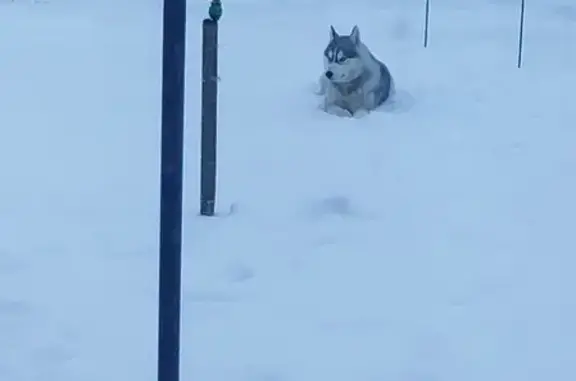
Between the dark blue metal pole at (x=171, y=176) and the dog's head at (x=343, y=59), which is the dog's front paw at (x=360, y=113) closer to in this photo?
the dog's head at (x=343, y=59)

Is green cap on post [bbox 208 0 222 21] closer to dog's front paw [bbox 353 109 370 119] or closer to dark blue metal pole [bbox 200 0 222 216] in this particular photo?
dark blue metal pole [bbox 200 0 222 216]

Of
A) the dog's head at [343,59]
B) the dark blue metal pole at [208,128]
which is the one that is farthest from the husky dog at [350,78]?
the dark blue metal pole at [208,128]

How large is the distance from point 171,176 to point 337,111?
140 inches

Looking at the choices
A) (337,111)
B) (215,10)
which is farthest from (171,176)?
(337,111)

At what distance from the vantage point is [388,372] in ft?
10.4

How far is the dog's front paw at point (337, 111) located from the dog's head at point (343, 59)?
0.15m

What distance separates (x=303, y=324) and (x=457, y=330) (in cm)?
42

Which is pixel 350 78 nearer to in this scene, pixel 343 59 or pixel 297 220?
pixel 343 59

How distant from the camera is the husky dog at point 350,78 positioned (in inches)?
224

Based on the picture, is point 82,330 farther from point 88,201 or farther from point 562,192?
point 562,192

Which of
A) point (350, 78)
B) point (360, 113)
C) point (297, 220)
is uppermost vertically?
point (350, 78)

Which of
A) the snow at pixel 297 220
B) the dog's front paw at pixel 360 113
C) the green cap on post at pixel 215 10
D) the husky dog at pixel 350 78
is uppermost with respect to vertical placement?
the green cap on post at pixel 215 10

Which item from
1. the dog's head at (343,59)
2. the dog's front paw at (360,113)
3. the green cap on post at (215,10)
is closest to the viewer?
the green cap on post at (215,10)

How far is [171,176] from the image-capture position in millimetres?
2301
